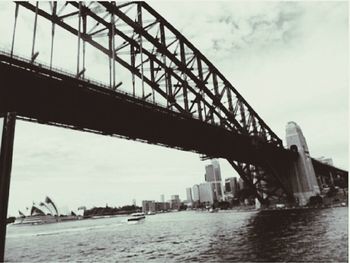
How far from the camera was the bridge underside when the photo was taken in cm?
2011

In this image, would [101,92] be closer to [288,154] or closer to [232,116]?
[232,116]

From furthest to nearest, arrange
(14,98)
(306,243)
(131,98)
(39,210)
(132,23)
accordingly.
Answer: (39,210)
(132,23)
(131,98)
(14,98)
(306,243)

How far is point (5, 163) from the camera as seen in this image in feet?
14.2

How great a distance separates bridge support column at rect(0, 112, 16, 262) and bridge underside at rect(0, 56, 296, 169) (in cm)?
1679

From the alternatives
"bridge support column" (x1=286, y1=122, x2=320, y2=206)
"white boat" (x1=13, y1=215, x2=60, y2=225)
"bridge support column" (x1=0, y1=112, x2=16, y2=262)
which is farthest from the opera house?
"bridge support column" (x1=0, y1=112, x2=16, y2=262)

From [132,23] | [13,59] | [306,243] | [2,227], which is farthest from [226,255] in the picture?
A: [132,23]

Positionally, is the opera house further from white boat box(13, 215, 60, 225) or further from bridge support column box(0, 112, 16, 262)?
bridge support column box(0, 112, 16, 262)

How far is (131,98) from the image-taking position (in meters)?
27.3

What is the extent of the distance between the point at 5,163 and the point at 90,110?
22.7 metres

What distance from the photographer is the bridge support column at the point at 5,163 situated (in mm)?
3902

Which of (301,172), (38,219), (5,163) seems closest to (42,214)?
(38,219)

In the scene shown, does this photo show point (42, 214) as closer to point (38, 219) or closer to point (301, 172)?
point (38, 219)

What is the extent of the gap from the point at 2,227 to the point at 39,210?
162695mm

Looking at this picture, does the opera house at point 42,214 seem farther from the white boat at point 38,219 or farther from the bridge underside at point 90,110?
the bridge underside at point 90,110
